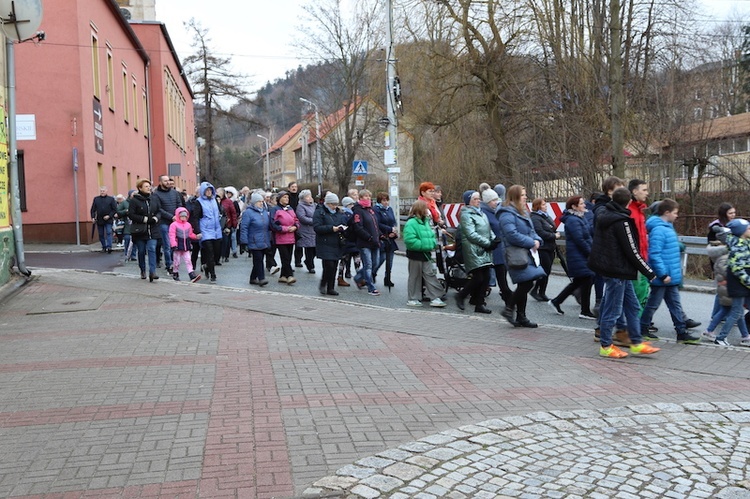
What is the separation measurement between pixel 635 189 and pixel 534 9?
52.7 ft

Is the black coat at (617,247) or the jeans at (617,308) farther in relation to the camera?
the jeans at (617,308)

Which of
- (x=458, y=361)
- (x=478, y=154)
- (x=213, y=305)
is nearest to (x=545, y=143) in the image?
(x=478, y=154)

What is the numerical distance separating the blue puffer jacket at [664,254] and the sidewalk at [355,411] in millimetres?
814

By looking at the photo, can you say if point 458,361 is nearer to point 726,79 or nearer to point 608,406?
point 608,406

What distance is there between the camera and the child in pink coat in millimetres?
14461

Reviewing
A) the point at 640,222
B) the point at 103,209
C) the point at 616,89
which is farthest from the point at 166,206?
the point at 616,89

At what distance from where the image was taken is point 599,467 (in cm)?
514

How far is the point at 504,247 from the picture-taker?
10.9 metres

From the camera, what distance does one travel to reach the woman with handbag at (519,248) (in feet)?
32.5

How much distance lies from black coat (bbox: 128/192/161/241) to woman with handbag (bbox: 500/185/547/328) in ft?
22.2

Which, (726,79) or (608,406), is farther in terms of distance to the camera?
(726,79)

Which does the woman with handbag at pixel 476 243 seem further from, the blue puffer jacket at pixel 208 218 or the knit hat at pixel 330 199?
the blue puffer jacket at pixel 208 218

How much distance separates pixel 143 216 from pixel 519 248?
7046 millimetres

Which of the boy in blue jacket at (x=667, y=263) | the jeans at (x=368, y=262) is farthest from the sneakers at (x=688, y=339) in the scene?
the jeans at (x=368, y=262)
